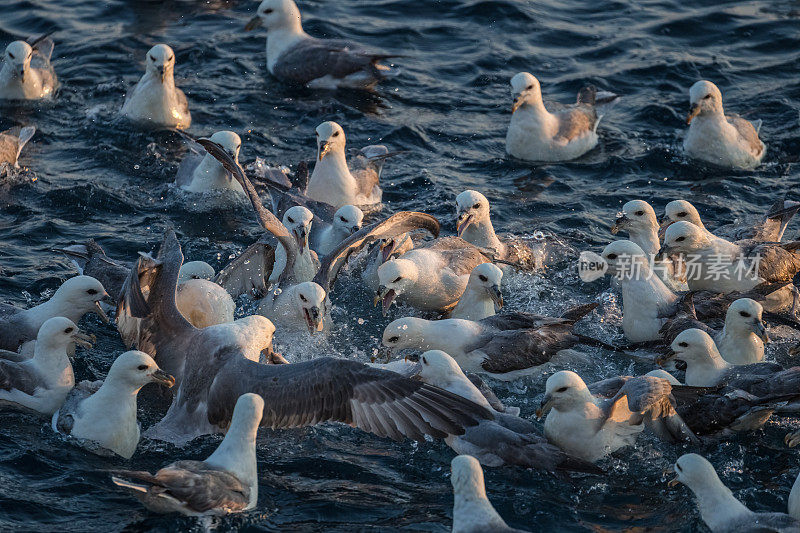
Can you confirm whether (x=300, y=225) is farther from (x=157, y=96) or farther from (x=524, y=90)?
(x=157, y=96)

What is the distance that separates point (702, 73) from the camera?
13961 millimetres

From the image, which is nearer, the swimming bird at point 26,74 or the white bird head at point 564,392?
the white bird head at point 564,392

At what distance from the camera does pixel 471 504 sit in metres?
6.02

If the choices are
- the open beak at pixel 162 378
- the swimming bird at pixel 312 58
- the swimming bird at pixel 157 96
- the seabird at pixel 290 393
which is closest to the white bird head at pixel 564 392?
the seabird at pixel 290 393

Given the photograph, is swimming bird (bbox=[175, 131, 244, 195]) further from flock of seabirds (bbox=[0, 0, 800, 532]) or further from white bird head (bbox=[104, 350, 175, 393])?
white bird head (bbox=[104, 350, 175, 393])

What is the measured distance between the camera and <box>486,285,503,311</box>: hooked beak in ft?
28.6

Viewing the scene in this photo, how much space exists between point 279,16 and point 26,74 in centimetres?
336

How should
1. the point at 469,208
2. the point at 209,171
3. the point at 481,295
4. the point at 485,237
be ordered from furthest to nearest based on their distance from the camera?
1. the point at 209,171
2. the point at 485,237
3. the point at 469,208
4. the point at 481,295

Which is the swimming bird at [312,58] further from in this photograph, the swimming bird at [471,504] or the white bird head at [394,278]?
the swimming bird at [471,504]

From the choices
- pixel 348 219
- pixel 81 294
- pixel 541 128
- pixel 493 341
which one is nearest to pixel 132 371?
pixel 81 294

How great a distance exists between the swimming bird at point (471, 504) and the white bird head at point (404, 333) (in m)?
2.16

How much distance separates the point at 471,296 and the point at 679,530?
300cm

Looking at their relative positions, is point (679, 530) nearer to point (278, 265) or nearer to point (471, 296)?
point (471, 296)

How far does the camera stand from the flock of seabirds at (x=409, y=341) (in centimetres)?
692
